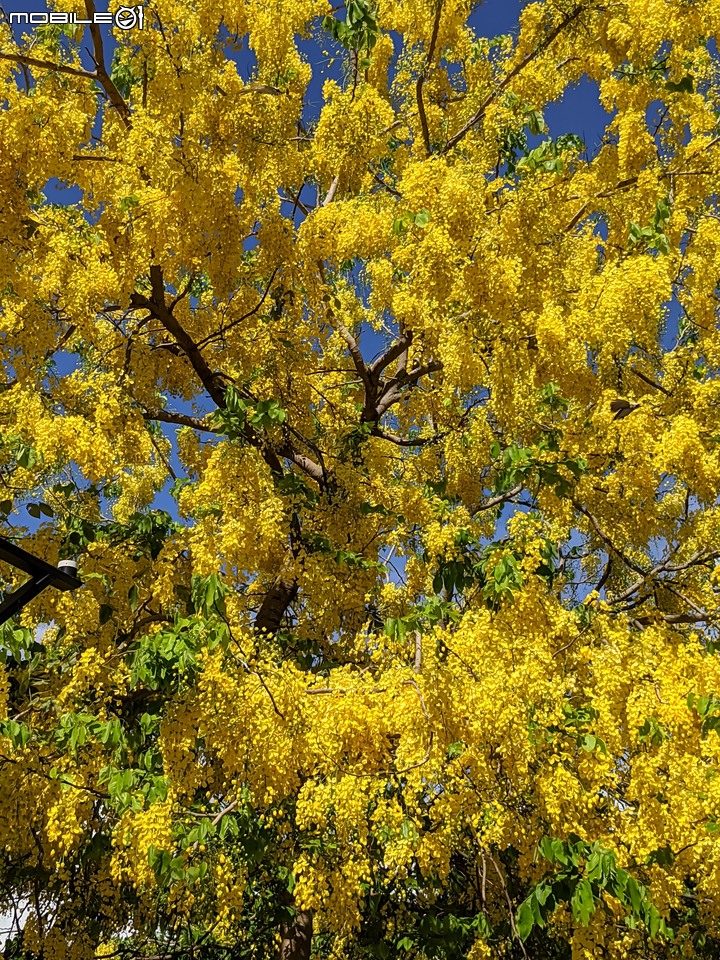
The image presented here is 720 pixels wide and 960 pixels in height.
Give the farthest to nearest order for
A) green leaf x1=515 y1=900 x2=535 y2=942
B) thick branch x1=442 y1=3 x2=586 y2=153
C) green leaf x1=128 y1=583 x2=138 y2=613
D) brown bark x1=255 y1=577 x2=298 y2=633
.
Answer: brown bark x1=255 y1=577 x2=298 y2=633, thick branch x1=442 y1=3 x2=586 y2=153, green leaf x1=128 y1=583 x2=138 y2=613, green leaf x1=515 y1=900 x2=535 y2=942

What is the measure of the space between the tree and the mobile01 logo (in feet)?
0.37

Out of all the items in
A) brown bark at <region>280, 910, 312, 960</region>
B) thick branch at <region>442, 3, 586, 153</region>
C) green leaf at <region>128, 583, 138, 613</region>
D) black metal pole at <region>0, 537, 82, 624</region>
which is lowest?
brown bark at <region>280, 910, 312, 960</region>

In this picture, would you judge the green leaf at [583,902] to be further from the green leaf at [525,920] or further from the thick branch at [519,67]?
the thick branch at [519,67]

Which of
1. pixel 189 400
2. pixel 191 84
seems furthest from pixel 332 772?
pixel 191 84

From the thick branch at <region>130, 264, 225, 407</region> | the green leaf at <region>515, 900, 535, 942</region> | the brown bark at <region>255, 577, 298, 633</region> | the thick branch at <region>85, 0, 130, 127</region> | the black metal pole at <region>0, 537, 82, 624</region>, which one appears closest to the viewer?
the black metal pole at <region>0, 537, 82, 624</region>

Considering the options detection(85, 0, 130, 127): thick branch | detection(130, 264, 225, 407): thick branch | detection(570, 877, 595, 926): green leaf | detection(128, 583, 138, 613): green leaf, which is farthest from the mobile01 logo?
detection(570, 877, 595, 926): green leaf

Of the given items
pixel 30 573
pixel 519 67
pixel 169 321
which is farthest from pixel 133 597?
pixel 519 67

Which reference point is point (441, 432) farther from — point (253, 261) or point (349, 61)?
point (349, 61)

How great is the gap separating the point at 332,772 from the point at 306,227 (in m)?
3.50

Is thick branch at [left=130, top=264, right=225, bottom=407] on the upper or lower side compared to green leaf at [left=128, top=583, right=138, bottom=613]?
upper

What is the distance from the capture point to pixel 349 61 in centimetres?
558

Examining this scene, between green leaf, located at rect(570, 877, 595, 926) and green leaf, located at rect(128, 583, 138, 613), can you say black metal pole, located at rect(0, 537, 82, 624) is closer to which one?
green leaf, located at rect(128, 583, 138, 613)

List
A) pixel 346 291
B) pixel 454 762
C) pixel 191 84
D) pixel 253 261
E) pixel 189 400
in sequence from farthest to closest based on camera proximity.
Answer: pixel 346 291 < pixel 189 400 < pixel 253 261 < pixel 191 84 < pixel 454 762

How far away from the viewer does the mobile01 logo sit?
13.9ft
